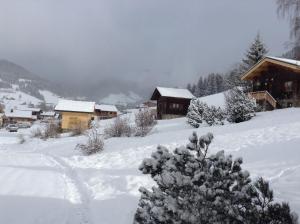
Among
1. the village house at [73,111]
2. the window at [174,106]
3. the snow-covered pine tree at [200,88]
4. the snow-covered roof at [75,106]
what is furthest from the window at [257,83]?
the snow-covered pine tree at [200,88]

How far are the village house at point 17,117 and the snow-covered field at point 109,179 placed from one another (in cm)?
11421

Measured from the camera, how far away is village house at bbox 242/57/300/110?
124 feet

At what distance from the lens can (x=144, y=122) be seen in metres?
31.1

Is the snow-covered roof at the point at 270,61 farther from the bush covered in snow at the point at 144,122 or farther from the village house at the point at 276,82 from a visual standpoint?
the bush covered in snow at the point at 144,122

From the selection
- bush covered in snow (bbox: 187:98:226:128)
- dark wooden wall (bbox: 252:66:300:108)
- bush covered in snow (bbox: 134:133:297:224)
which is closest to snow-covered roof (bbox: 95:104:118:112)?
dark wooden wall (bbox: 252:66:300:108)

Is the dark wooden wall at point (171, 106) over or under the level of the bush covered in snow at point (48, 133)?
over

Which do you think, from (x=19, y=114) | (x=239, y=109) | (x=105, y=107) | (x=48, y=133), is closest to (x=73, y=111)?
(x=48, y=133)

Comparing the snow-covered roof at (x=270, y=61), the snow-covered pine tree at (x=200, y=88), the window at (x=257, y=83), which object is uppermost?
the snow-covered pine tree at (x=200, y=88)

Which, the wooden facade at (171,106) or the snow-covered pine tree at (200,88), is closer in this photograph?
the wooden facade at (171,106)

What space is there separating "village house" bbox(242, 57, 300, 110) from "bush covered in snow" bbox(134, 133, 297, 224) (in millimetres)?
31794

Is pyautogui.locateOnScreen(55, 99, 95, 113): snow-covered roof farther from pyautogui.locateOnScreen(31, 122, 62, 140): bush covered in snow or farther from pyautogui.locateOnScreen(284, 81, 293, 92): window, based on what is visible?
pyautogui.locateOnScreen(284, 81, 293, 92): window

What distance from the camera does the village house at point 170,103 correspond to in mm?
65250

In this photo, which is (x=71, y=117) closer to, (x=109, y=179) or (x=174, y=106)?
(x=174, y=106)

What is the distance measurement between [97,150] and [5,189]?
11462mm
